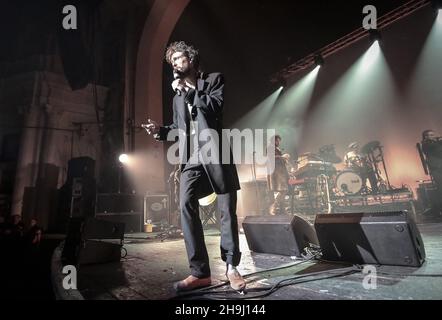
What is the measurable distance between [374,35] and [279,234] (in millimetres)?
9281

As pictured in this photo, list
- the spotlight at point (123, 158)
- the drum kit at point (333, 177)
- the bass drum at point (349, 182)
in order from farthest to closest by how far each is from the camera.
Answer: the spotlight at point (123, 158), the bass drum at point (349, 182), the drum kit at point (333, 177)

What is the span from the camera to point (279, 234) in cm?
304

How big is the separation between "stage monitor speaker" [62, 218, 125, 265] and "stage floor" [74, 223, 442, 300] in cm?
14

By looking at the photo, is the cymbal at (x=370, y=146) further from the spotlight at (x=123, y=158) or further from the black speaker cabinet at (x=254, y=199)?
the spotlight at (x=123, y=158)

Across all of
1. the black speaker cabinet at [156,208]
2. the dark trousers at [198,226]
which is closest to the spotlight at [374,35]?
the black speaker cabinet at [156,208]

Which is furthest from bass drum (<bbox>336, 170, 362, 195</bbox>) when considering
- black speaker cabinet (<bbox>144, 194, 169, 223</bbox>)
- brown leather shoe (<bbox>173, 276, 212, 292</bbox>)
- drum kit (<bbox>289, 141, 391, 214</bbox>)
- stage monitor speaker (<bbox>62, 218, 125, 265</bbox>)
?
brown leather shoe (<bbox>173, 276, 212, 292</bbox>)

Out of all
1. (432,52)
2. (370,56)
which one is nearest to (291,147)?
(370,56)

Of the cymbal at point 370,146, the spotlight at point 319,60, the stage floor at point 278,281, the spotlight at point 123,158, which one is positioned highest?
the spotlight at point 319,60

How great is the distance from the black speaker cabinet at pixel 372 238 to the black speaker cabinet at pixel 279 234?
0.30m

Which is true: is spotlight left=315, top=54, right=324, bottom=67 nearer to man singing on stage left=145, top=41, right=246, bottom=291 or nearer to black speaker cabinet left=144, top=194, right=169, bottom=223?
black speaker cabinet left=144, top=194, right=169, bottom=223

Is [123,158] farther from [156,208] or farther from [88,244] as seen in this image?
[88,244]

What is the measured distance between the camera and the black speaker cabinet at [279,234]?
2910 mm

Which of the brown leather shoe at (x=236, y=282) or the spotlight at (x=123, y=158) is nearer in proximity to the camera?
the brown leather shoe at (x=236, y=282)

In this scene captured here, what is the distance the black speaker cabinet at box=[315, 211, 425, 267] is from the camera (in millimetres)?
2191
